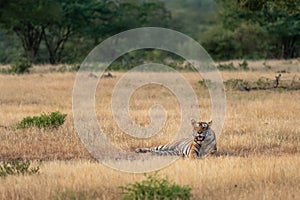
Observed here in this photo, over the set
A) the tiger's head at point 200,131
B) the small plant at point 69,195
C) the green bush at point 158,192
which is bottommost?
the small plant at point 69,195

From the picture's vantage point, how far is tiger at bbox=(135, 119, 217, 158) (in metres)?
10.7

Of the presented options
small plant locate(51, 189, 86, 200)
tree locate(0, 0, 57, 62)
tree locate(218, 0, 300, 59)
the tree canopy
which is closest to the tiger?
small plant locate(51, 189, 86, 200)

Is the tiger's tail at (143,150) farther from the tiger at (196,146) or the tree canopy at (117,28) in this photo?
the tree canopy at (117,28)

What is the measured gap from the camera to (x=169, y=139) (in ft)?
40.6

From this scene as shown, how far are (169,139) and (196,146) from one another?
168 cm

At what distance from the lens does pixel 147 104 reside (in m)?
18.9

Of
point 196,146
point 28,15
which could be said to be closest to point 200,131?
point 196,146

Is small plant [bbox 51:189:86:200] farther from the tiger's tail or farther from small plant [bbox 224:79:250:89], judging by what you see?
small plant [bbox 224:79:250:89]

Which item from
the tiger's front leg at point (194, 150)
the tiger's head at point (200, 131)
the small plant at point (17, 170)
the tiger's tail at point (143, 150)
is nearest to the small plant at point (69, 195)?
the small plant at point (17, 170)

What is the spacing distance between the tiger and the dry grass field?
1.18 feet

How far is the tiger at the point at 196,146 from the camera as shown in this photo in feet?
35.2

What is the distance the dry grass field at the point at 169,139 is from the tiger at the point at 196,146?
1.18ft

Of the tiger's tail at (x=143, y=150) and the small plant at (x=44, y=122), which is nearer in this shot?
the tiger's tail at (x=143, y=150)

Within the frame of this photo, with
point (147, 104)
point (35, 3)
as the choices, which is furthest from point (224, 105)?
point (35, 3)
